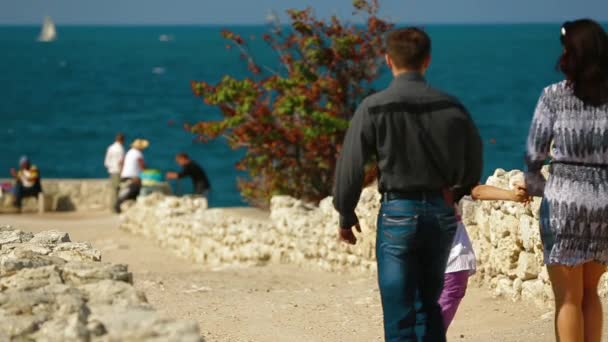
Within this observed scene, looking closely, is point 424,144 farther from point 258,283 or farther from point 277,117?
point 277,117

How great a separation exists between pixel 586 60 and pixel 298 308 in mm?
5426

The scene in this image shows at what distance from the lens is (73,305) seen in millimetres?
5008

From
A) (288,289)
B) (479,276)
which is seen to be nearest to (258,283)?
(288,289)

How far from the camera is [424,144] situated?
5.38 meters

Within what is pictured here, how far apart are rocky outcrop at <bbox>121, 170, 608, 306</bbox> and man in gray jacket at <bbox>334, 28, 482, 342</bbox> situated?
3.61 m

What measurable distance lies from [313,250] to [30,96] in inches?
3795

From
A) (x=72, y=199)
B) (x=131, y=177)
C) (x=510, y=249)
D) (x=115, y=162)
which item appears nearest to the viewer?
(x=510, y=249)

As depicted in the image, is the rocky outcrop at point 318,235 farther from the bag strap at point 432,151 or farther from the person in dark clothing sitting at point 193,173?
the bag strap at point 432,151

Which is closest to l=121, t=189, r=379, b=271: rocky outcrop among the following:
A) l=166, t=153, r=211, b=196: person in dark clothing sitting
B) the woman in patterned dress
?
l=166, t=153, r=211, b=196: person in dark clothing sitting

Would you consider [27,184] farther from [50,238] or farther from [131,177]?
[50,238]

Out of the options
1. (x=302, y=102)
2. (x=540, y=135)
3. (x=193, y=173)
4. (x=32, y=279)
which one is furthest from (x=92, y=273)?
(x=193, y=173)

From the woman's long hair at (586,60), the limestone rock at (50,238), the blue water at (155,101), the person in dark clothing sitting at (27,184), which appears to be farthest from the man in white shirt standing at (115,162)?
the woman's long hair at (586,60)

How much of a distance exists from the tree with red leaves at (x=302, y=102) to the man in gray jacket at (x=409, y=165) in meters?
12.2

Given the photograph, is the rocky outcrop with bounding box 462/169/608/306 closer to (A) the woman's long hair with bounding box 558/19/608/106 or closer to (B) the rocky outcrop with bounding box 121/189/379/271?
(B) the rocky outcrop with bounding box 121/189/379/271
